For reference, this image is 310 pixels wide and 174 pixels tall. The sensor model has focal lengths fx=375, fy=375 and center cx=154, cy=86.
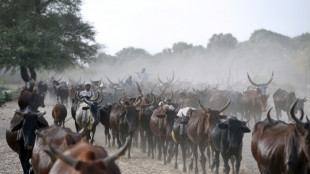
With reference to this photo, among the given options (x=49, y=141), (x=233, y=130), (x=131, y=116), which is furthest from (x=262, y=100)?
(x=49, y=141)

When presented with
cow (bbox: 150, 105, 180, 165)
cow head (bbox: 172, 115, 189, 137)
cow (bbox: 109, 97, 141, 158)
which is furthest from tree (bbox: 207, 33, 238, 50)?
cow head (bbox: 172, 115, 189, 137)

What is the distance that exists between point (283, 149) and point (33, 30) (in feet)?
91.2

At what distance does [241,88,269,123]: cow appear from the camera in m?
19.8

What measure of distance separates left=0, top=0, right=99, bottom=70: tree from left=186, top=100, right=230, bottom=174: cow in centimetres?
1988

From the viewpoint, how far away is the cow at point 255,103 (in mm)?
19750

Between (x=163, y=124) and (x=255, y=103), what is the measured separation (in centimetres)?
926

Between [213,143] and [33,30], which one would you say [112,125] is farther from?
[33,30]

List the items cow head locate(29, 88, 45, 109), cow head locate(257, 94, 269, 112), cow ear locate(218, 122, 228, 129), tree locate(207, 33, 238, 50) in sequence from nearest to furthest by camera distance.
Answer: cow ear locate(218, 122, 228, 129) < cow head locate(29, 88, 45, 109) < cow head locate(257, 94, 269, 112) < tree locate(207, 33, 238, 50)

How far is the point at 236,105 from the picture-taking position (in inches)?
845

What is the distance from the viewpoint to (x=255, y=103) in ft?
65.8

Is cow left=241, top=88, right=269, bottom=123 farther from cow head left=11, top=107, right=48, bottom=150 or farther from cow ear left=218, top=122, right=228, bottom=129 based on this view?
cow head left=11, top=107, right=48, bottom=150

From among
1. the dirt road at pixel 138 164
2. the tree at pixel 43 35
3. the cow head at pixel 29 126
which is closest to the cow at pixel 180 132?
the dirt road at pixel 138 164

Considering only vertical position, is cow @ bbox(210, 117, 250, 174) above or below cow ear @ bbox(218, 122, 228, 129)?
below

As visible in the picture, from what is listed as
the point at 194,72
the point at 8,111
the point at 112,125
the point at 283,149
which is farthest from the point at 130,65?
the point at 283,149
